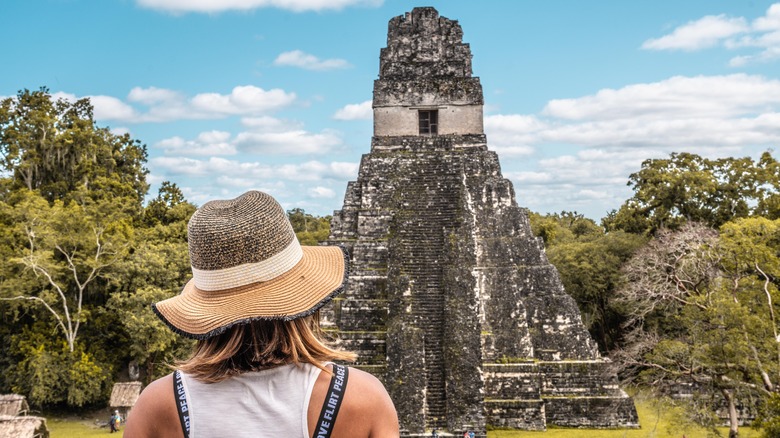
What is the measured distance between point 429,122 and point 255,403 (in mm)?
18886

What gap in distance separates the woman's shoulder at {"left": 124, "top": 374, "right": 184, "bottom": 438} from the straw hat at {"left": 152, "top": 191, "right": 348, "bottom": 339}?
0.18 meters

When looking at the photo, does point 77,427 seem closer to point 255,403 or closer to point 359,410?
point 255,403

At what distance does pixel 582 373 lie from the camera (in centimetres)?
1591

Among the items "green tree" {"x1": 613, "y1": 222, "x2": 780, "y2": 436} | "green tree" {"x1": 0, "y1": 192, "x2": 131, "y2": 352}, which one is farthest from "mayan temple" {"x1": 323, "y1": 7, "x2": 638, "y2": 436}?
"green tree" {"x1": 0, "y1": 192, "x2": 131, "y2": 352}

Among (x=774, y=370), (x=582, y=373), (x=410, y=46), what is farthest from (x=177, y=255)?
(x=774, y=370)

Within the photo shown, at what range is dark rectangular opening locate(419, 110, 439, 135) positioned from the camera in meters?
20.5

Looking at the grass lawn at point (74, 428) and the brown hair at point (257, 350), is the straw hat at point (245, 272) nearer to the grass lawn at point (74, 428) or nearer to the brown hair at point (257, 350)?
the brown hair at point (257, 350)

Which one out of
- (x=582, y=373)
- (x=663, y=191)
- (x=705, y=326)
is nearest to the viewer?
(x=705, y=326)

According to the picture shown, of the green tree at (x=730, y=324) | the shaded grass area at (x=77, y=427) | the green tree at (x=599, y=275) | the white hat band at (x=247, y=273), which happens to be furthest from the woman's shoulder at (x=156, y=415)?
the green tree at (x=599, y=275)

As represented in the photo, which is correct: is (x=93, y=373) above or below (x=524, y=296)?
below

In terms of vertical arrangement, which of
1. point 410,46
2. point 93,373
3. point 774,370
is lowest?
point 93,373

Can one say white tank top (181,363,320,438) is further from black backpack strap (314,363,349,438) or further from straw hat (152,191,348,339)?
straw hat (152,191,348,339)

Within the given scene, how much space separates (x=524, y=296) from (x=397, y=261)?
3144mm

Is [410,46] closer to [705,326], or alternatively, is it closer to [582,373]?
[582,373]
